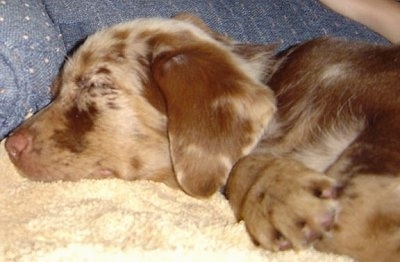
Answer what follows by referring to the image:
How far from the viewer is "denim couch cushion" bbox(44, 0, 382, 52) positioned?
2449 millimetres

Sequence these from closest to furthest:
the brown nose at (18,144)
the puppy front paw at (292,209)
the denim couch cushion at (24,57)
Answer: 1. the puppy front paw at (292,209)
2. the denim couch cushion at (24,57)
3. the brown nose at (18,144)

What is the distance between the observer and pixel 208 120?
1878 millimetres

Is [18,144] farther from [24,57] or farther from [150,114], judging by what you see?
[150,114]

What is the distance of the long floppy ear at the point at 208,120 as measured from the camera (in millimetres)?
1878

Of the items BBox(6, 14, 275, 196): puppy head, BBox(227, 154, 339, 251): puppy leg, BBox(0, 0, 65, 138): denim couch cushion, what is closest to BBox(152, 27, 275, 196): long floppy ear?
BBox(6, 14, 275, 196): puppy head

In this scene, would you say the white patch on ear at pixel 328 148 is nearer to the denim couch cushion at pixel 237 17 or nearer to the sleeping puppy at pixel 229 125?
the sleeping puppy at pixel 229 125

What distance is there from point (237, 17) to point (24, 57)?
1.16 metres

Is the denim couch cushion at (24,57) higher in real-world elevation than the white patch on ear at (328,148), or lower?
higher

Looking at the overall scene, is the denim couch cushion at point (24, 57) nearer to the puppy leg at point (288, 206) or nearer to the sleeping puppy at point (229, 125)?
the sleeping puppy at point (229, 125)

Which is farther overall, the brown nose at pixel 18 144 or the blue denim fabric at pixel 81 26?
the brown nose at pixel 18 144

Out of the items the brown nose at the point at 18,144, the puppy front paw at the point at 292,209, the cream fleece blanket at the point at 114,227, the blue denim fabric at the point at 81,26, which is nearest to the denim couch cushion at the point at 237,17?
the blue denim fabric at the point at 81,26

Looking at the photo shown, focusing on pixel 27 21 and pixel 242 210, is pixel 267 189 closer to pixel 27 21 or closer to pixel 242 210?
pixel 242 210

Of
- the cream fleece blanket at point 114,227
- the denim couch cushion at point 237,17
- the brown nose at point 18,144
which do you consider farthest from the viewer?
the denim couch cushion at point 237,17

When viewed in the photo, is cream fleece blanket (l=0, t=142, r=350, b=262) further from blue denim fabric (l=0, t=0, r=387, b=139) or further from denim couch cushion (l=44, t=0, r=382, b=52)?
denim couch cushion (l=44, t=0, r=382, b=52)
